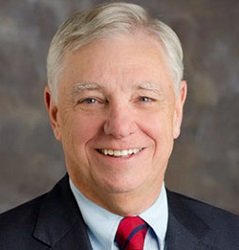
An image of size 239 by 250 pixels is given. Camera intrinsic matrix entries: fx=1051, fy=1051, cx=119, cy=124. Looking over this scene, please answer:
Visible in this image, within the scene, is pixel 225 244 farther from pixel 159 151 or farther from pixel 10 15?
pixel 10 15

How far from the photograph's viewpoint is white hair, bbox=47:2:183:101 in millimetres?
2689

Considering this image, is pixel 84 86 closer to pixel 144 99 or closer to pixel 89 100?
pixel 89 100

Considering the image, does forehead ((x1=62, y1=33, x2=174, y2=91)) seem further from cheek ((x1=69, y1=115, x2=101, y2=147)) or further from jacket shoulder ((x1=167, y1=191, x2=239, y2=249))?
jacket shoulder ((x1=167, y1=191, x2=239, y2=249))

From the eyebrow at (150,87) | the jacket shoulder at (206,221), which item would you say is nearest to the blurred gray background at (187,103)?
the jacket shoulder at (206,221)

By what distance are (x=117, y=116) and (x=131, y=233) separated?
318 millimetres

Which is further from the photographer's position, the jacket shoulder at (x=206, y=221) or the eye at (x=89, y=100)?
the jacket shoulder at (x=206, y=221)

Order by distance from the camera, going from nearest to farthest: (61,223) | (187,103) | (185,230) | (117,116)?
1. (117,116)
2. (61,223)
3. (185,230)
4. (187,103)

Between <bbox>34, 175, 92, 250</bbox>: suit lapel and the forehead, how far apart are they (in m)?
0.32

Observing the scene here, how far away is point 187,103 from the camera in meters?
4.29

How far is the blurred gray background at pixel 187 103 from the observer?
4168 mm

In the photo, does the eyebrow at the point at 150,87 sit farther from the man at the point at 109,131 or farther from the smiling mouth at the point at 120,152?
the smiling mouth at the point at 120,152

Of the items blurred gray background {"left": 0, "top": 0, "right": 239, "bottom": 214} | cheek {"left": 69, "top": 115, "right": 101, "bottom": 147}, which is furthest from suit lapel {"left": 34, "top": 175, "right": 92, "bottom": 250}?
blurred gray background {"left": 0, "top": 0, "right": 239, "bottom": 214}

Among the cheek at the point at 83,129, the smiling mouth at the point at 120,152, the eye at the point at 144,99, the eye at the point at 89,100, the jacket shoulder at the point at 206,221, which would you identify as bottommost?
the jacket shoulder at the point at 206,221

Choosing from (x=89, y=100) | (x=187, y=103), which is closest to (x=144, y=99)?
(x=89, y=100)
